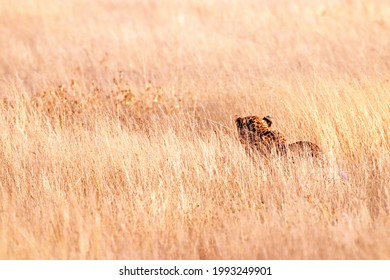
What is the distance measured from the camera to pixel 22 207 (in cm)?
486

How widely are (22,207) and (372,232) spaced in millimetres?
2394

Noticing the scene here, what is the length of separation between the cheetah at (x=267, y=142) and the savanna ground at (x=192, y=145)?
0.14 meters

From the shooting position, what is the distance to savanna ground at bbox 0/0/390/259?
4.37 metres

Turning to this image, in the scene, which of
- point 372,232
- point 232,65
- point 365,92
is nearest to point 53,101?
point 232,65

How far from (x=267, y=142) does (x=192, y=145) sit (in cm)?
63

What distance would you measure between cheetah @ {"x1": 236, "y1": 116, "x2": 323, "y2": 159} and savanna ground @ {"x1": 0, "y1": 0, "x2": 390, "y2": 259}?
0.14 meters

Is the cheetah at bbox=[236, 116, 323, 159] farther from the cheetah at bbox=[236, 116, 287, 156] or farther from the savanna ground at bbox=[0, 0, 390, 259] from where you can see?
the savanna ground at bbox=[0, 0, 390, 259]

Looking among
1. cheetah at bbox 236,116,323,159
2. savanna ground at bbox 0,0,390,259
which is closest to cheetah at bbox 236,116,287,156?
cheetah at bbox 236,116,323,159

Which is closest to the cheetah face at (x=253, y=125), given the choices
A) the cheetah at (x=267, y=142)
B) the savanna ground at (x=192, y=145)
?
the cheetah at (x=267, y=142)

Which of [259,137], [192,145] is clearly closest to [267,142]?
[259,137]

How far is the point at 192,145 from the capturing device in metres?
5.80

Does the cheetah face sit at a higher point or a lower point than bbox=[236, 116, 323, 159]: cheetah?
higher

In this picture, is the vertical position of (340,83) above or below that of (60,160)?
above
